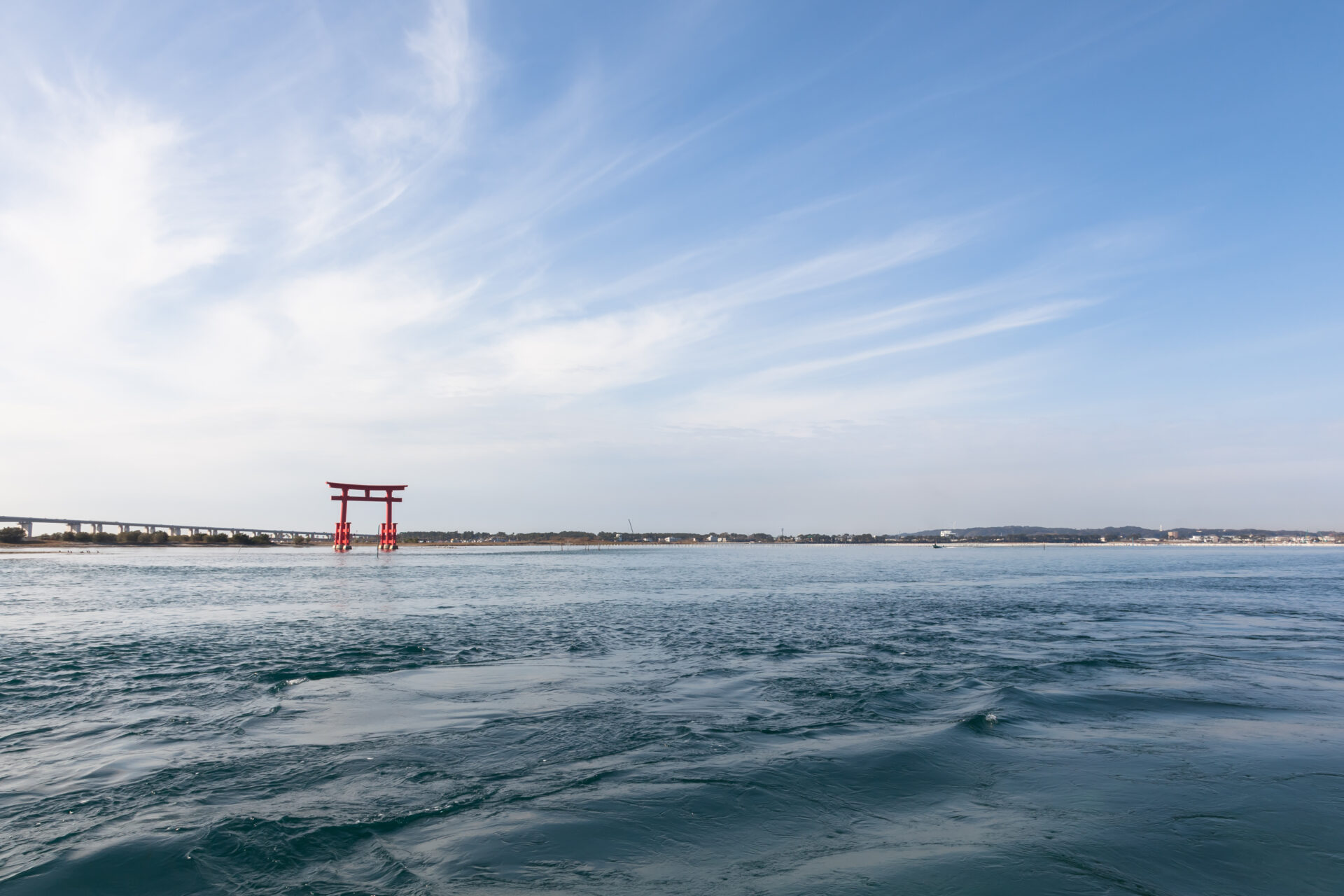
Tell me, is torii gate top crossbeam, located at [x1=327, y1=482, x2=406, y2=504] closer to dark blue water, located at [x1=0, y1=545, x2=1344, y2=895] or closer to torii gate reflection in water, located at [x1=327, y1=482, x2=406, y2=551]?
torii gate reflection in water, located at [x1=327, y1=482, x2=406, y2=551]

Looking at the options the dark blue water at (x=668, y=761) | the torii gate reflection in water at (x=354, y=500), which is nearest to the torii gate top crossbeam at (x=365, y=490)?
the torii gate reflection in water at (x=354, y=500)

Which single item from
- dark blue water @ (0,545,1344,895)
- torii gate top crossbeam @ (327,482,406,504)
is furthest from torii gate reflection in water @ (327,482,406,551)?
dark blue water @ (0,545,1344,895)

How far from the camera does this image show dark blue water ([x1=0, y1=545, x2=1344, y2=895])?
4398mm

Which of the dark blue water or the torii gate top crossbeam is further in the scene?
the torii gate top crossbeam

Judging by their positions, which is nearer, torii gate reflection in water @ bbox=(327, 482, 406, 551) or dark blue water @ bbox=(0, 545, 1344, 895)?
dark blue water @ bbox=(0, 545, 1344, 895)

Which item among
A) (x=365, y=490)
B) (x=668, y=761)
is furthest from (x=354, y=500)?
(x=668, y=761)

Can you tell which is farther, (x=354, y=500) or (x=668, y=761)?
(x=354, y=500)

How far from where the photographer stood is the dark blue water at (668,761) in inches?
173

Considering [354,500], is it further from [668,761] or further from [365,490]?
[668,761]

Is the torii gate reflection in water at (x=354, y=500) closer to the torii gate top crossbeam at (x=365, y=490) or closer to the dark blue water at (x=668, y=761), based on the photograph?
the torii gate top crossbeam at (x=365, y=490)

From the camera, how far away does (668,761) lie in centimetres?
643

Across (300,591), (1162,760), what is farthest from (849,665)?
(300,591)

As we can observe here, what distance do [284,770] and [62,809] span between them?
1.41 m

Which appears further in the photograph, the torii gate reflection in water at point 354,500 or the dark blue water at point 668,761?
the torii gate reflection in water at point 354,500
